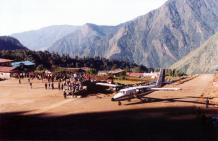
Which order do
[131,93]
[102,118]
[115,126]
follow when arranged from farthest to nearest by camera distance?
[131,93] → [102,118] → [115,126]

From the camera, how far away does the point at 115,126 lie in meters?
43.4

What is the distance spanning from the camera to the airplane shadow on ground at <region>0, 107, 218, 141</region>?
3853cm

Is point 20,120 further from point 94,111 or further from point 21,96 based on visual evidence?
point 21,96

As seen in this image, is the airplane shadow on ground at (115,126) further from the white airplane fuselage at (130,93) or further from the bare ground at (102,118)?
the white airplane fuselage at (130,93)

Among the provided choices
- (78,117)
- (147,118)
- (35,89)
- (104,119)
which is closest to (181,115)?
(147,118)

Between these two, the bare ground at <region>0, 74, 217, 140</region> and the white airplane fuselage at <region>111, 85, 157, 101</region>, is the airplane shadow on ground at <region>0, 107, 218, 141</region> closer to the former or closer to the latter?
the bare ground at <region>0, 74, 217, 140</region>

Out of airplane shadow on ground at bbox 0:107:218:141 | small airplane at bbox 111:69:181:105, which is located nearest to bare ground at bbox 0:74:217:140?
airplane shadow on ground at bbox 0:107:218:141

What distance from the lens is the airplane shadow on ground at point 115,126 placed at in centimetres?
3853

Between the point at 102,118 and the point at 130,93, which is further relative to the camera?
the point at 130,93

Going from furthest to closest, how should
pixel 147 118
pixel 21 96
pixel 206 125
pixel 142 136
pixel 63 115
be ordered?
pixel 21 96, pixel 63 115, pixel 147 118, pixel 206 125, pixel 142 136

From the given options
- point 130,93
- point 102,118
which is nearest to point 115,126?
point 102,118

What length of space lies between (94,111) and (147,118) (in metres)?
9.68

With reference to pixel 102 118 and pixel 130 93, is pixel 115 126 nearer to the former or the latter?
pixel 102 118

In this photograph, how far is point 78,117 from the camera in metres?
49.9
